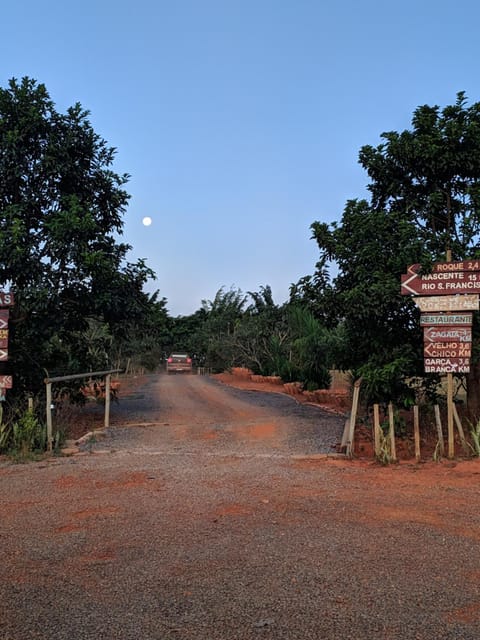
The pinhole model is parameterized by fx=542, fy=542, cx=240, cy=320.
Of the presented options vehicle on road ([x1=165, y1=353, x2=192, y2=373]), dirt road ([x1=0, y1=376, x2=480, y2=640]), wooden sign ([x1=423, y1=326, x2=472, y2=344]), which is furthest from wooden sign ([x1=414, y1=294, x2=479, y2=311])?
vehicle on road ([x1=165, y1=353, x2=192, y2=373])

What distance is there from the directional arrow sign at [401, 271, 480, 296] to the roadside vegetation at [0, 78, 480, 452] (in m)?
0.27

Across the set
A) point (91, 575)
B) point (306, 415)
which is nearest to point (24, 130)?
point (306, 415)

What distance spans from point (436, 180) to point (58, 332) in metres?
7.68

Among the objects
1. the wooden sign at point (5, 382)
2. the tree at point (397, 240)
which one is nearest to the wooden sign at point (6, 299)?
the wooden sign at point (5, 382)

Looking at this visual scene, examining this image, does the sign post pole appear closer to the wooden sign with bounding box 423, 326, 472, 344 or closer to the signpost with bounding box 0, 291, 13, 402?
the wooden sign with bounding box 423, 326, 472, 344

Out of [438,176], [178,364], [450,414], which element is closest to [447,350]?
[450,414]

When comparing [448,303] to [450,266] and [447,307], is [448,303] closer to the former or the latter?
[447,307]

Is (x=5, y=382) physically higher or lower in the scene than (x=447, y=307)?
lower

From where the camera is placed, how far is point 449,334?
755cm

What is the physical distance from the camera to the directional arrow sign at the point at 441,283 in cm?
748

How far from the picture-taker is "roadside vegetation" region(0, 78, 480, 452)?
27.3ft

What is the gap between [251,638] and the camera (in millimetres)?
2715

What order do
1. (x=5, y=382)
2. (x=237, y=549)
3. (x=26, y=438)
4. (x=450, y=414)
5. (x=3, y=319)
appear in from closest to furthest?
(x=237, y=549) → (x=450, y=414) → (x=26, y=438) → (x=5, y=382) → (x=3, y=319)

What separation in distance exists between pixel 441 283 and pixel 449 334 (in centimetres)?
72
